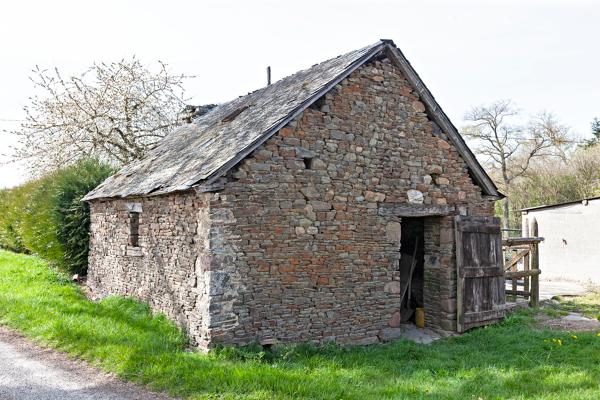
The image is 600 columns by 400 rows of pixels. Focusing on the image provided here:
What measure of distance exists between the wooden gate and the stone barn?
31mm

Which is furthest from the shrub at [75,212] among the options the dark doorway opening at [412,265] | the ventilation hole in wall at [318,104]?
the dark doorway opening at [412,265]

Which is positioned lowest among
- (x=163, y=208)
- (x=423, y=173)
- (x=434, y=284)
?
(x=434, y=284)

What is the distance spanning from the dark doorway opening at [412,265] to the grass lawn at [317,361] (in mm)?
1762

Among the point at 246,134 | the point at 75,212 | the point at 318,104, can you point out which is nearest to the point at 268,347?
the point at 246,134

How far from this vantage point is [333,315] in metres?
8.55

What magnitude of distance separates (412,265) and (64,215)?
1001 cm

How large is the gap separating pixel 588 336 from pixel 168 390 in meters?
7.07

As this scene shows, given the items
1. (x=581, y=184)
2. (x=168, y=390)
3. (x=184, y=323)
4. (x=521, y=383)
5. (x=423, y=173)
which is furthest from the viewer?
(x=581, y=184)

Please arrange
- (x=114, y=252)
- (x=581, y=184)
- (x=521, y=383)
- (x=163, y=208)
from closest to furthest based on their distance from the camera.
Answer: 1. (x=521, y=383)
2. (x=163, y=208)
3. (x=114, y=252)
4. (x=581, y=184)

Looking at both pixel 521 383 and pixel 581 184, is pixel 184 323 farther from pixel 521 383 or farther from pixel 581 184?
pixel 581 184

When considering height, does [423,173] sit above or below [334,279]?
above

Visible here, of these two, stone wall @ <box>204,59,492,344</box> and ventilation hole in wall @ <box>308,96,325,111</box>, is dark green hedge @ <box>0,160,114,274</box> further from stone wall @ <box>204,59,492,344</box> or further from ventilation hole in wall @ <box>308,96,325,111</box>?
ventilation hole in wall @ <box>308,96,325,111</box>

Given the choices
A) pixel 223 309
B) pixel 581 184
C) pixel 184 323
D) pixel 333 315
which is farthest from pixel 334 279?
pixel 581 184

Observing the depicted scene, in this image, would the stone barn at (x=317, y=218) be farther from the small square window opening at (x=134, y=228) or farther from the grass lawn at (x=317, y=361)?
the grass lawn at (x=317, y=361)
